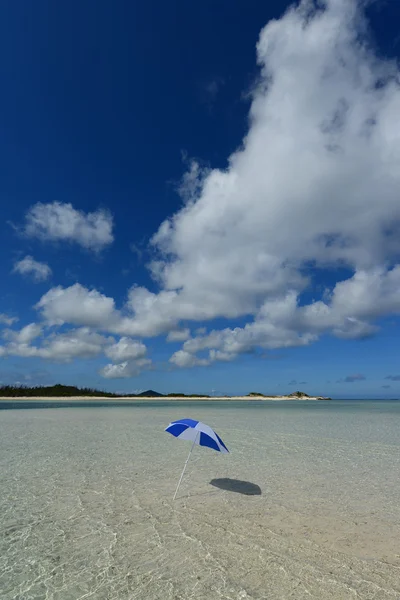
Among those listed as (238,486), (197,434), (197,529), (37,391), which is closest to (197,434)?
(197,434)

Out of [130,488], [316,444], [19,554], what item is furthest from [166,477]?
[316,444]

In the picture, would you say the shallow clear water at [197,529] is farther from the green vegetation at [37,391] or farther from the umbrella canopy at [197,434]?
the green vegetation at [37,391]

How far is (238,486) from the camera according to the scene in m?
13.2

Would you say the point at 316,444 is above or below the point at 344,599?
above

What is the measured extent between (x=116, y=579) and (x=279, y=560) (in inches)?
126

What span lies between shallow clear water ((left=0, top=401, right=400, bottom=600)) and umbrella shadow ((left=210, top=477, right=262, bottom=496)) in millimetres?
215

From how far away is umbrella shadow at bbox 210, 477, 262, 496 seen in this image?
493 inches

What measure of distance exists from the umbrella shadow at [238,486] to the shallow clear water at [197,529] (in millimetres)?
215

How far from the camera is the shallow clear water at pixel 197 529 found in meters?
6.70

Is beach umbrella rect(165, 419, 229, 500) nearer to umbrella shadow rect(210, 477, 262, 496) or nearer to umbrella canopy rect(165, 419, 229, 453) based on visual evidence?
umbrella canopy rect(165, 419, 229, 453)

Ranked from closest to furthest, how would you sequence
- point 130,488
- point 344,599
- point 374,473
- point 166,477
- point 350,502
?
point 344,599
point 350,502
point 130,488
point 166,477
point 374,473

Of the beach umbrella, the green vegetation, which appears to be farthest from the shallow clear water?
the green vegetation

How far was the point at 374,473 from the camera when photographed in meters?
15.5

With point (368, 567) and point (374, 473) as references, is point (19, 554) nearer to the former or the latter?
point (368, 567)
